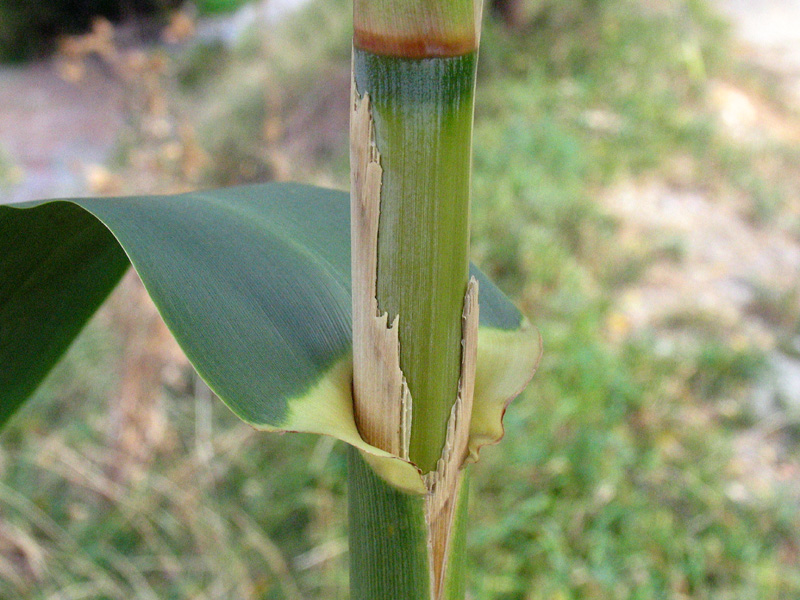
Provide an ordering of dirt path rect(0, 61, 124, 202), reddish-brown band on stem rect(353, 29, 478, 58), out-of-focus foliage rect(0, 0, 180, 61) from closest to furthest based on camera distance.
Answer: reddish-brown band on stem rect(353, 29, 478, 58) < dirt path rect(0, 61, 124, 202) < out-of-focus foliage rect(0, 0, 180, 61)

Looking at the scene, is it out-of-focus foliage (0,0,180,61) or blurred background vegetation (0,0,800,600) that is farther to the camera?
out-of-focus foliage (0,0,180,61)

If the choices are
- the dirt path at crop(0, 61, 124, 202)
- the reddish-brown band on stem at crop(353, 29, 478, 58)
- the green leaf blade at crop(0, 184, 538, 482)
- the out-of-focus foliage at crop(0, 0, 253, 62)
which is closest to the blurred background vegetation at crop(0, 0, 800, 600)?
the green leaf blade at crop(0, 184, 538, 482)

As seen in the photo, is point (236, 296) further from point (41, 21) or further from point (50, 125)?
point (41, 21)

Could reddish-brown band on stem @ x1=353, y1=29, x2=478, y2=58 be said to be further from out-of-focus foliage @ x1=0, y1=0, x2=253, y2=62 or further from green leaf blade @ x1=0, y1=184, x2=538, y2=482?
out-of-focus foliage @ x1=0, y1=0, x2=253, y2=62

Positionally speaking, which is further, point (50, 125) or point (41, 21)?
point (41, 21)

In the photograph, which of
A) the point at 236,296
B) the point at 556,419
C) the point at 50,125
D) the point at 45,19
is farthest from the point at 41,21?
the point at 236,296

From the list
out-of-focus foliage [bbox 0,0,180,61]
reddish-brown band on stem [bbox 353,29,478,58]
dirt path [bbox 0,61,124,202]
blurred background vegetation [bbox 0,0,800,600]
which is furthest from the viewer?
out-of-focus foliage [bbox 0,0,180,61]
